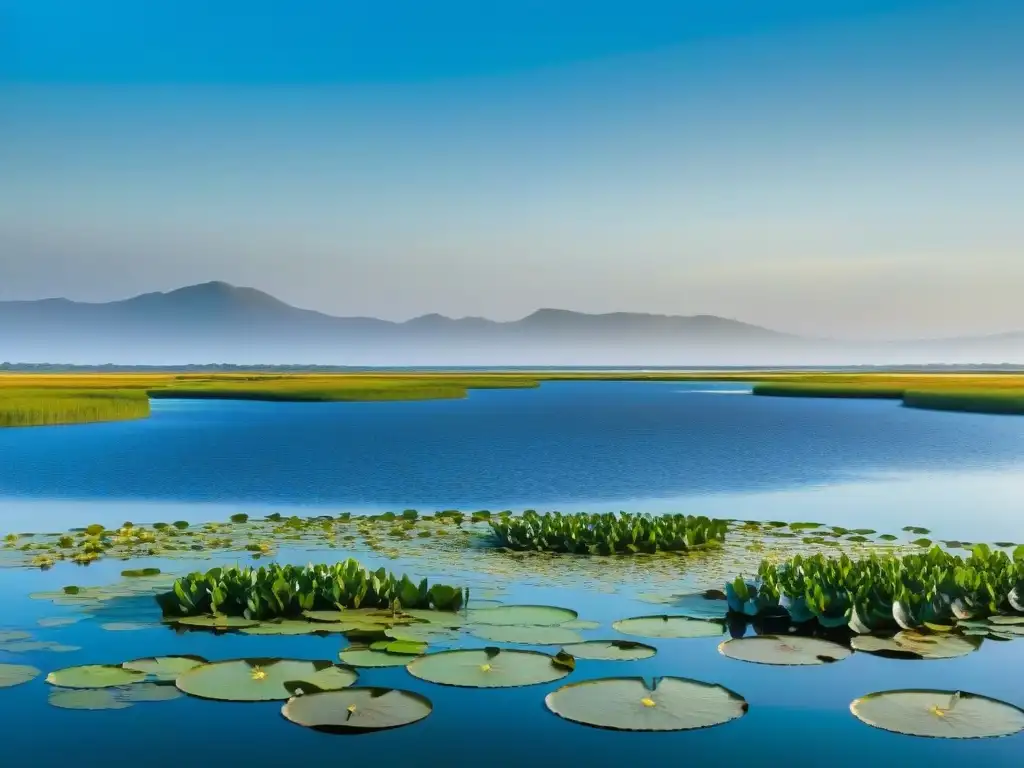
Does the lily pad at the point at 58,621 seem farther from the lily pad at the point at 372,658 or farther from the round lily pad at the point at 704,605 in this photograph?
the round lily pad at the point at 704,605

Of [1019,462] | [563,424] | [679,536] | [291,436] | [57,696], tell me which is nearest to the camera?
[57,696]


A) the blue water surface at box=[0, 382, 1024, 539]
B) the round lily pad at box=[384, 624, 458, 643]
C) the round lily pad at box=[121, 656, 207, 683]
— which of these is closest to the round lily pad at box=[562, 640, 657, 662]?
the round lily pad at box=[384, 624, 458, 643]

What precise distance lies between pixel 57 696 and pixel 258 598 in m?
3.12

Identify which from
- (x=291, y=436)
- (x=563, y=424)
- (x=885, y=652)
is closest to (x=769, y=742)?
(x=885, y=652)

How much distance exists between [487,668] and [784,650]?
325 cm

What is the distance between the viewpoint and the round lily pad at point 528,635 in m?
10.5

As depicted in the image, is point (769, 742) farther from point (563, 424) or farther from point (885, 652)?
point (563, 424)

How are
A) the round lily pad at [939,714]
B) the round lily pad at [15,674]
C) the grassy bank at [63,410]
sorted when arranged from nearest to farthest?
the round lily pad at [939,714], the round lily pad at [15,674], the grassy bank at [63,410]

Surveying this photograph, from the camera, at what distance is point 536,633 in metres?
10.8

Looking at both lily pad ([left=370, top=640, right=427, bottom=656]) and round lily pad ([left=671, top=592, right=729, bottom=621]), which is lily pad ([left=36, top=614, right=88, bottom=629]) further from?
round lily pad ([left=671, top=592, right=729, bottom=621])

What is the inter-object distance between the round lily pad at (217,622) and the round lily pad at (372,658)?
1.96 meters

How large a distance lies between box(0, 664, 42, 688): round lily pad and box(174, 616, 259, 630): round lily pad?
87.6 inches

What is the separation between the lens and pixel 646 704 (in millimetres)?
8289

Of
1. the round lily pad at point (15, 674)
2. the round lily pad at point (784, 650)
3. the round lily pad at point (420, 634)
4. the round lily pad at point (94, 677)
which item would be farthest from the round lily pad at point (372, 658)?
the round lily pad at point (784, 650)
